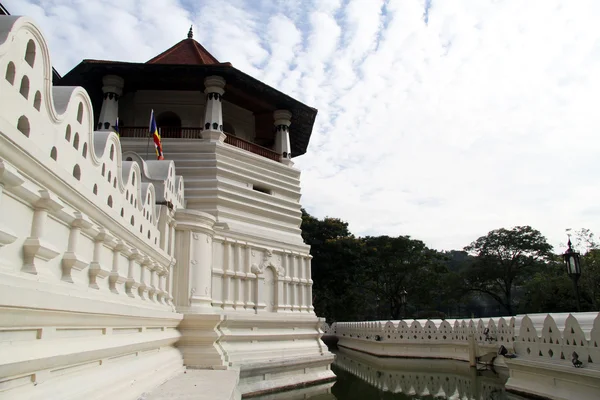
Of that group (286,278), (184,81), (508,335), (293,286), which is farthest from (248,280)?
(508,335)

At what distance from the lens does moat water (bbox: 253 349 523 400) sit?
13727 millimetres

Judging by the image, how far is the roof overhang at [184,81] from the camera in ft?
53.1

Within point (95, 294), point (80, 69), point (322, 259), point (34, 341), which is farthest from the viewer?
point (322, 259)

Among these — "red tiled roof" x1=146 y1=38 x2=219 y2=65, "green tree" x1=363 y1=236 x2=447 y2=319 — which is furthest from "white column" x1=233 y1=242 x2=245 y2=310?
"green tree" x1=363 y1=236 x2=447 y2=319

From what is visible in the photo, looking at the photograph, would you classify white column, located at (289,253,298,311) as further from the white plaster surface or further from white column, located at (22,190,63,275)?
white column, located at (22,190,63,275)

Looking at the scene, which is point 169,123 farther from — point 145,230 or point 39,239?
point 39,239

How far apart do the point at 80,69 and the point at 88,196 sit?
12.3m

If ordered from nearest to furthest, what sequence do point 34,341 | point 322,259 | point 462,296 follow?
point 34,341 < point 322,259 < point 462,296

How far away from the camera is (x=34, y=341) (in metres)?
4.32

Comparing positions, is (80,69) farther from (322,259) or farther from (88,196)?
(322,259)

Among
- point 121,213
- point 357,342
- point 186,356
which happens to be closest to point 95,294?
point 121,213

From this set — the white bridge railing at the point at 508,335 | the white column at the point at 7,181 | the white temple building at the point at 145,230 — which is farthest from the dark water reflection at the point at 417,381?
the white column at the point at 7,181

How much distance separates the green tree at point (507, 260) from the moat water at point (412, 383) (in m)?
27.6

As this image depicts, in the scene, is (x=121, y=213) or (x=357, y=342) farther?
(x=357, y=342)
